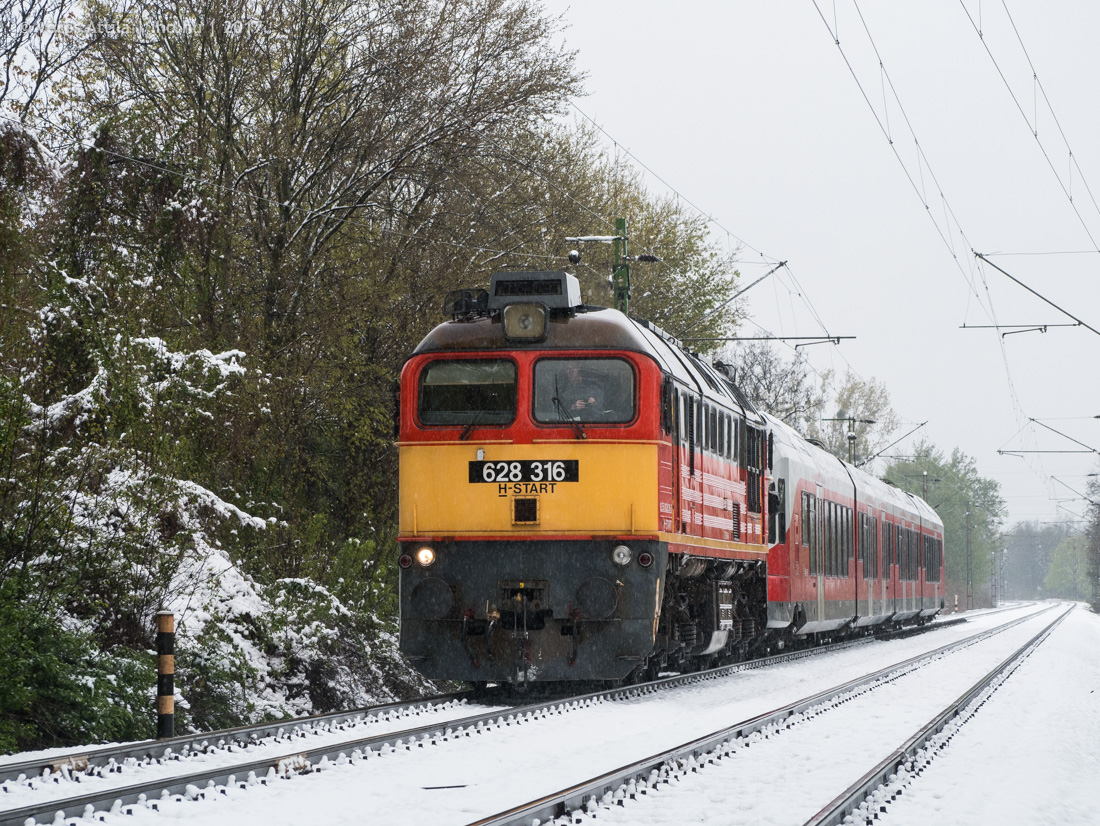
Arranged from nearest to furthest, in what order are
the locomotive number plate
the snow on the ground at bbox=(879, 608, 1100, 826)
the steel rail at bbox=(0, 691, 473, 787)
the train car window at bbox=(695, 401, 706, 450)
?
the snow on the ground at bbox=(879, 608, 1100, 826)
the steel rail at bbox=(0, 691, 473, 787)
the locomotive number plate
the train car window at bbox=(695, 401, 706, 450)

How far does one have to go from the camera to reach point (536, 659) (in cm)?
1247

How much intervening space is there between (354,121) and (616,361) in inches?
432

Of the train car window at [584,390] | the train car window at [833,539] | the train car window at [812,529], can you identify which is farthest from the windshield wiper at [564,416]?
the train car window at [833,539]

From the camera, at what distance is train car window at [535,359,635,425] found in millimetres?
12750

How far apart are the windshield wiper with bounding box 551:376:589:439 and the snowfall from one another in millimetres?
2375

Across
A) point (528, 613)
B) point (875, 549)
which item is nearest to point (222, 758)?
point (528, 613)

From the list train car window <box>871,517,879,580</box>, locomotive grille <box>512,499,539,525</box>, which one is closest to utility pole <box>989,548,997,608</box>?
train car window <box>871,517,879,580</box>

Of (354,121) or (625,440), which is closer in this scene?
(625,440)

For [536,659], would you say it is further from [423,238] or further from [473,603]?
[423,238]

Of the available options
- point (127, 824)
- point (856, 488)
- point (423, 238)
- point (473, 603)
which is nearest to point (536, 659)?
point (473, 603)

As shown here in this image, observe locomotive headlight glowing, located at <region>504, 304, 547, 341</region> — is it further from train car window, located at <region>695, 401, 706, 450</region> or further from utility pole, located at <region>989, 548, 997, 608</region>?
utility pole, located at <region>989, 548, 997, 608</region>

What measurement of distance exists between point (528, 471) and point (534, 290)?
1753 millimetres

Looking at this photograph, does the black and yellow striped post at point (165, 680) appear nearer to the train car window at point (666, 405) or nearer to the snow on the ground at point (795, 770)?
the snow on the ground at point (795, 770)

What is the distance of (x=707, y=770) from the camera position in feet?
29.3
